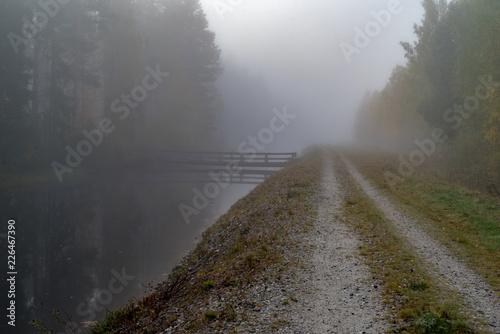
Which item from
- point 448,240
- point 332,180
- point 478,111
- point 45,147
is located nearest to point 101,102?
point 45,147

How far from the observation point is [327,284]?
8734mm

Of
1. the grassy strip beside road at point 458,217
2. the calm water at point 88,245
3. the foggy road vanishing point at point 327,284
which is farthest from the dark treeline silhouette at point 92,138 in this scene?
the grassy strip beside road at point 458,217

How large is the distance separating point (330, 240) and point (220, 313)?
540 centimetres

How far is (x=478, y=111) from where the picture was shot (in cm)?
2605

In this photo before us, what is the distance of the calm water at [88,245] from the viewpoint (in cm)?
1227

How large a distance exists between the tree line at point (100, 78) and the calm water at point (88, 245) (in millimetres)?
7568

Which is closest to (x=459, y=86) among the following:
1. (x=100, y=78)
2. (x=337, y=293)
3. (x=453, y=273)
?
(x=453, y=273)

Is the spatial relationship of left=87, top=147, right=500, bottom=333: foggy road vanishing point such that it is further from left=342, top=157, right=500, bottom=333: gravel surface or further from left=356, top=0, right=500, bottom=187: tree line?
left=356, top=0, right=500, bottom=187: tree line

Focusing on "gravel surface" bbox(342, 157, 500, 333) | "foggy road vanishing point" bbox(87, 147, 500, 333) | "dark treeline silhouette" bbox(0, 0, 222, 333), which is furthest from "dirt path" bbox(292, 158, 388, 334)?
"dark treeline silhouette" bbox(0, 0, 222, 333)

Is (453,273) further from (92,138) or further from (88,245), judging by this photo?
(92,138)

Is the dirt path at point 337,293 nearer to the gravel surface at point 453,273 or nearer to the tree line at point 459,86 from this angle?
the gravel surface at point 453,273

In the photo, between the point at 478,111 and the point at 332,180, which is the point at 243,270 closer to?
the point at 332,180

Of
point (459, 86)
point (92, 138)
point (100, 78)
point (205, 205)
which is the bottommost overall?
point (205, 205)

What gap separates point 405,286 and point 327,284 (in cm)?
167
